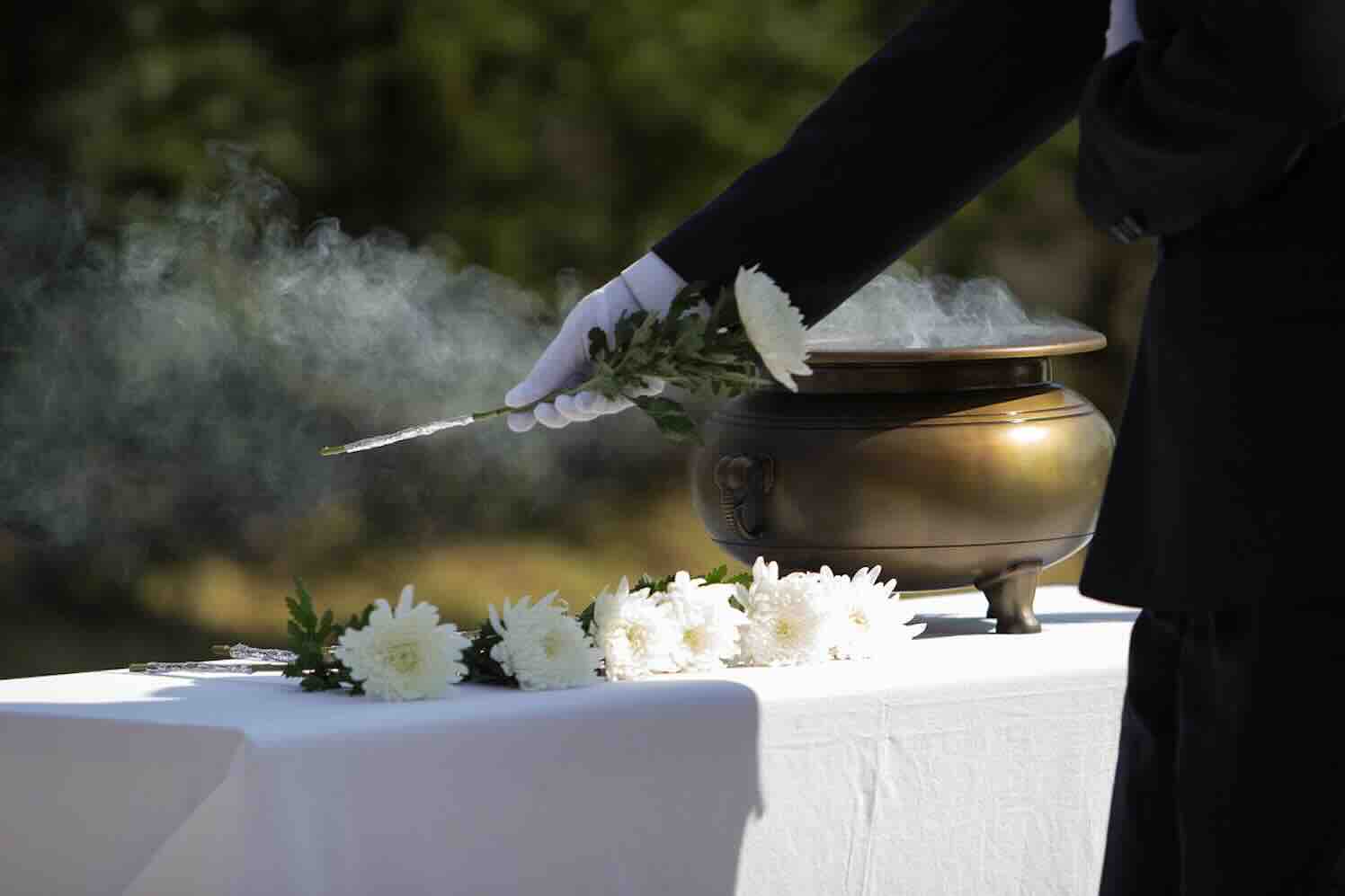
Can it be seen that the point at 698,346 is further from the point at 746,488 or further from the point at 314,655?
the point at 746,488

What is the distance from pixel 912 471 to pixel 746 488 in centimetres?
22

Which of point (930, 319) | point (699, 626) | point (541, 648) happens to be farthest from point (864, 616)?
point (930, 319)

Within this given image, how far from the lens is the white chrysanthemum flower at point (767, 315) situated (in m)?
1.50

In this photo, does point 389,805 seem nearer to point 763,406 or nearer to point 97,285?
point 763,406

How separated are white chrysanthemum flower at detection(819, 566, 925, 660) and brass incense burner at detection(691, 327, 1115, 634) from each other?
111 mm

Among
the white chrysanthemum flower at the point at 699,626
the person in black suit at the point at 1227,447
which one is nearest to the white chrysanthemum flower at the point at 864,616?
the white chrysanthemum flower at the point at 699,626

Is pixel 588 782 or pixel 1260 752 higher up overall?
pixel 1260 752

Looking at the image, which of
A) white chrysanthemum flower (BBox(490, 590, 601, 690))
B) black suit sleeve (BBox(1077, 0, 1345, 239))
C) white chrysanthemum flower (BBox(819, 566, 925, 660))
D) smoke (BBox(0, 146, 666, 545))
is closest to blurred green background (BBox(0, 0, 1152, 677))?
smoke (BBox(0, 146, 666, 545))

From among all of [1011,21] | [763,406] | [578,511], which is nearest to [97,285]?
[578,511]

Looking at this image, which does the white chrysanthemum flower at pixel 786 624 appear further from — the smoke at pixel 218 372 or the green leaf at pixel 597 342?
the smoke at pixel 218 372

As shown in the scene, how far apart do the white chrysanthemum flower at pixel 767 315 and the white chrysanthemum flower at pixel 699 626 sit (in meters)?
0.45

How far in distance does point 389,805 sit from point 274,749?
134 millimetres

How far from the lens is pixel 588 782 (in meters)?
1.74

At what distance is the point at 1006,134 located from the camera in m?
1.40
